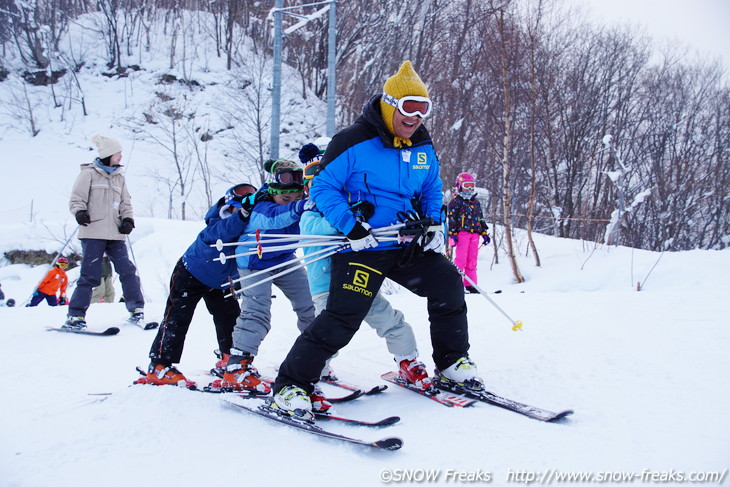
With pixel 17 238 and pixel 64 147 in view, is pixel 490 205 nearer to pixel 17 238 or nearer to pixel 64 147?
pixel 17 238

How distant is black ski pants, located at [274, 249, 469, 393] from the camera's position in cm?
259

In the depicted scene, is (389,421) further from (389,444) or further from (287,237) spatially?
(287,237)

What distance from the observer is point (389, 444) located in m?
2.07

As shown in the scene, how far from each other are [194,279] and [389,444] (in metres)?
2.02

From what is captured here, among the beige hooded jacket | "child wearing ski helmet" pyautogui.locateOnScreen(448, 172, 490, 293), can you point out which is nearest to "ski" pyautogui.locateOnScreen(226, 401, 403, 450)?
the beige hooded jacket

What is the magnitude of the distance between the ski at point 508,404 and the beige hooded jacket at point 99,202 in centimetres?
405

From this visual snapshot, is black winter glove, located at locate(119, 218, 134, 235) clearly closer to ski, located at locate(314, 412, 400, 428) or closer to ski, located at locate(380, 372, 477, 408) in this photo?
ski, located at locate(380, 372, 477, 408)

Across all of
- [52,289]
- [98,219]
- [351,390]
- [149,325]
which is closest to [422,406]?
[351,390]

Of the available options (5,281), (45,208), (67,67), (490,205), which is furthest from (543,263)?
(67,67)

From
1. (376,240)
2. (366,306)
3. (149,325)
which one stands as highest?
(376,240)

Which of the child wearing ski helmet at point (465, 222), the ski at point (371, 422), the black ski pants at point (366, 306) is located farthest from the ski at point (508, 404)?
the child wearing ski helmet at point (465, 222)

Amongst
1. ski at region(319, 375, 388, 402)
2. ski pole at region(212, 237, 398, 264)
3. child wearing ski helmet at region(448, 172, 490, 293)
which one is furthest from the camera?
child wearing ski helmet at region(448, 172, 490, 293)

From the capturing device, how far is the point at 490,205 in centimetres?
1507

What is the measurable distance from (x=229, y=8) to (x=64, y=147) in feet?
39.5
